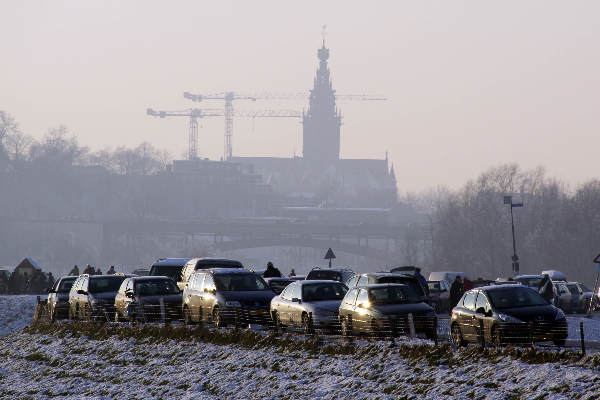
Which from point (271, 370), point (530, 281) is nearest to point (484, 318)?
point (271, 370)

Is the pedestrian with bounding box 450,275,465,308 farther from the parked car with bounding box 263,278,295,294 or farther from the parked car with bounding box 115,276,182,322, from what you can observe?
the parked car with bounding box 115,276,182,322

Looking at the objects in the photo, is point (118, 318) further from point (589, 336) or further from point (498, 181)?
point (498, 181)

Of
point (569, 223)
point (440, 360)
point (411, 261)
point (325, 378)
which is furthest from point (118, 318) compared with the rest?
point (411, 261)

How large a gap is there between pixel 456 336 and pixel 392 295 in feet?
8.81

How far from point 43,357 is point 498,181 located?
97.7m

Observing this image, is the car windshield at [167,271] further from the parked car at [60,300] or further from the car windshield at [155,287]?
the car windshield at [155,287]

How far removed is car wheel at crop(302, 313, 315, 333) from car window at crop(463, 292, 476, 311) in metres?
3.99

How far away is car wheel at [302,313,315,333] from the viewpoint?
91.5ft

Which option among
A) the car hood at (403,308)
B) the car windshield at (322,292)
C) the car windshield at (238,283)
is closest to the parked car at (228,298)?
the car windshield at (238,283)

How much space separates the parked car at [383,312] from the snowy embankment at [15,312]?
85.9ft

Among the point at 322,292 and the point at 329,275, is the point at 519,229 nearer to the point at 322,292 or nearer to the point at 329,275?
the point at 329,275

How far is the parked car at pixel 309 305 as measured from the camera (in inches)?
1106

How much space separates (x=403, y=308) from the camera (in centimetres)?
2650

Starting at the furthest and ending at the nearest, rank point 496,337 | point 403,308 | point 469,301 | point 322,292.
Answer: point 322,292 < point 403,308 < point 469,301 < point 496,337
